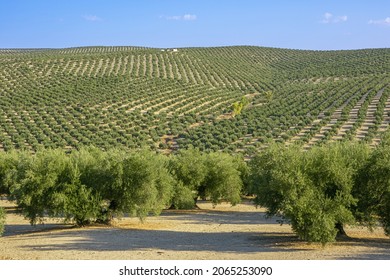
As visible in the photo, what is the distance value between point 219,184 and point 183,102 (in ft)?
171

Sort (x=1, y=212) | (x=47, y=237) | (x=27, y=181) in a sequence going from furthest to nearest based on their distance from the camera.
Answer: (x=27, y=181) → (x=47, y=237) → (x=1, y=212)

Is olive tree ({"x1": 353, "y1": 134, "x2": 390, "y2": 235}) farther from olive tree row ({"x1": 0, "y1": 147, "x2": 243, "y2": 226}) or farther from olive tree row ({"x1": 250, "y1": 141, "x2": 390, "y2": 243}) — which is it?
olive tree row ({"x1": 0, "y1": 147, "x2": 243, "y2": 226})

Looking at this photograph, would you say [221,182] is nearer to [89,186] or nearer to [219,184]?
[219,184]

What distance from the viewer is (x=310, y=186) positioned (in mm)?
22891

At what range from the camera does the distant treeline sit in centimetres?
2247

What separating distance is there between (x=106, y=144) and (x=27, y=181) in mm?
37613

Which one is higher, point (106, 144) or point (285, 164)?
point (285, 164)

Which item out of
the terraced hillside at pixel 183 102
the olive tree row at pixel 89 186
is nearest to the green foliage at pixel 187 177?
the olive tree row at pixel 89 186

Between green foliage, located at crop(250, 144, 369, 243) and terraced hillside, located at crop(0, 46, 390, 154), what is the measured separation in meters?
39.4

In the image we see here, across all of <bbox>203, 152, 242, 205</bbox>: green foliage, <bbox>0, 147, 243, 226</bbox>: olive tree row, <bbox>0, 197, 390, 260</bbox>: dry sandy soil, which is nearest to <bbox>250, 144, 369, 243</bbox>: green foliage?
<bbox>0, 197, 390, 260</bbox>: dry sandy soil

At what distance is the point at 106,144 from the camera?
216ft

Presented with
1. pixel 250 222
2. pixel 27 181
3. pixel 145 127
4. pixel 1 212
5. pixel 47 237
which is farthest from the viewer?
pixel 145 127

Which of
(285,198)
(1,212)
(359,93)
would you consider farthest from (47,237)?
(359,93)

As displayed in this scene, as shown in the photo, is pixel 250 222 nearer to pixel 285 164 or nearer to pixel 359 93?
pixel 285 164
